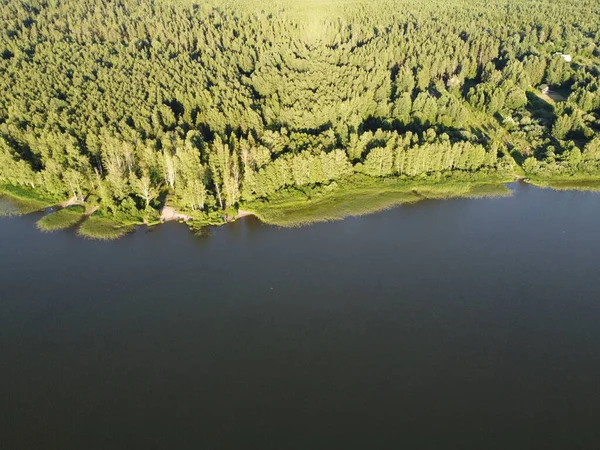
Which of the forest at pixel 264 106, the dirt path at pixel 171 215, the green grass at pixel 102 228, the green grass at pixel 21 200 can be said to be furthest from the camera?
the forest at pixel 264 106

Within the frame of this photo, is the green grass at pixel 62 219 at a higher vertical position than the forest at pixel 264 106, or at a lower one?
lower

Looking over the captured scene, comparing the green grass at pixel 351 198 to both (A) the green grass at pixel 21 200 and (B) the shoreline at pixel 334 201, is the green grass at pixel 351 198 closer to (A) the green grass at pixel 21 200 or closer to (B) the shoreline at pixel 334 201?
(B) the shoreline at pixel 334 201

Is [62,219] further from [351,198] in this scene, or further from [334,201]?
[351,198]

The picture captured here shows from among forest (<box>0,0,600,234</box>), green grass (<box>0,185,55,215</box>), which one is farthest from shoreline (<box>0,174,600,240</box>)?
forest (<box>0,0,600,234</box>)

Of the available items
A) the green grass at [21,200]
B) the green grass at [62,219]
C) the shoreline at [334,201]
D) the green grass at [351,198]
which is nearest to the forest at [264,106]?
the green grass at [21,200]

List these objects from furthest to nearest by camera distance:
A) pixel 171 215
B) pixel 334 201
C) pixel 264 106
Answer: pixel 264 106
pixel 334 201
pixel 171 215

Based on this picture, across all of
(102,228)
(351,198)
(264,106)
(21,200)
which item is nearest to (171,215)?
(102,228)

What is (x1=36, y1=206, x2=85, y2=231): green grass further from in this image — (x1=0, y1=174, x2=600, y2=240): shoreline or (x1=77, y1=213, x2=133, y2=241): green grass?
(x1=77, y1=213, x2=133, y2=241): green grass

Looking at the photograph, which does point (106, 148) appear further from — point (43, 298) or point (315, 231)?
point (315, 231)
